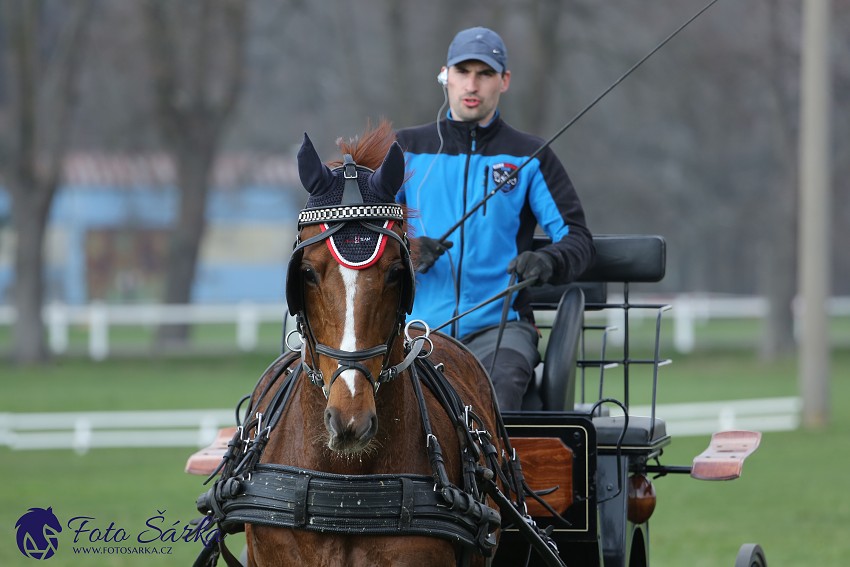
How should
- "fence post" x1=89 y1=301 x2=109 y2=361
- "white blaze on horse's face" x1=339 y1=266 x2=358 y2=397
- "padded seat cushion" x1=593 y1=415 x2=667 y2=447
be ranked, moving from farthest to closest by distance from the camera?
"fence post" x1=89 y1=301 x2=109 y2=361 < "padded seat cushion" x1=593 y1=415 x2=667 y2=447 < "white blaze on horse's face" x1=339 y1=266 x2=358 y2=397

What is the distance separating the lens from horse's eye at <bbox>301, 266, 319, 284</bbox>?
145 inches

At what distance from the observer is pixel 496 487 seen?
13.9ft

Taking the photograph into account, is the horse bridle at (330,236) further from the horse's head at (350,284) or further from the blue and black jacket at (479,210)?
the blue and black jacket at (479,210)

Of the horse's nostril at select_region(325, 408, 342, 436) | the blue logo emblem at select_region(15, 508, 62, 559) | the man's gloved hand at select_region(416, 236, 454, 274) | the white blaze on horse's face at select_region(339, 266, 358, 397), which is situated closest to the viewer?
the horse's nostril at select_region(325, 408, 342, 436)

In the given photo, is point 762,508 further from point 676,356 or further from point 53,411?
point 676,356

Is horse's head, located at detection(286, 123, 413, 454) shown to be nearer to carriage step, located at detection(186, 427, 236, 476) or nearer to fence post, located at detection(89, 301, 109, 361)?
carriage step, located at detection(186, 427, 236, 476)

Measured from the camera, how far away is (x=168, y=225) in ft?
142

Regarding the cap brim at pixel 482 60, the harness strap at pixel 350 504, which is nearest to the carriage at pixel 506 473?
the harness strap at pixel 350 504

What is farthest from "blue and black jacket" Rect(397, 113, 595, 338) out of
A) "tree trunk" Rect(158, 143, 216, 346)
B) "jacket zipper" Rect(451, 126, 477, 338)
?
"tree trunk" Rect(158, 143, 216, 346)

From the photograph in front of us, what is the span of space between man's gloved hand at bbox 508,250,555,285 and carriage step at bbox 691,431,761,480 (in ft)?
4.26

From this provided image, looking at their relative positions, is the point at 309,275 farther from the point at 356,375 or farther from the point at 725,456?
the point at 725,456

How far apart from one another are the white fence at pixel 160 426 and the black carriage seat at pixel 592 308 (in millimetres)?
10623

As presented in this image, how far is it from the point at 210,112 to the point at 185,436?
544 inches

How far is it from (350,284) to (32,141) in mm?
24862
